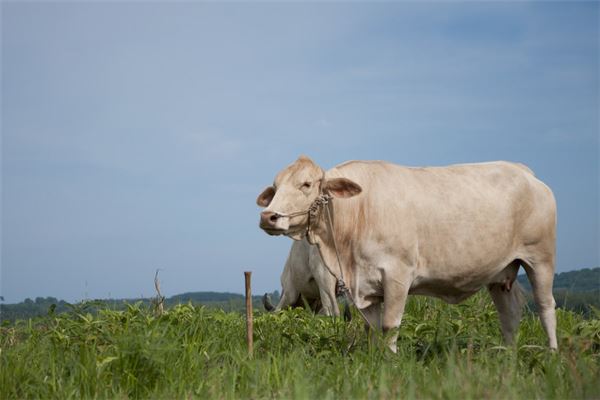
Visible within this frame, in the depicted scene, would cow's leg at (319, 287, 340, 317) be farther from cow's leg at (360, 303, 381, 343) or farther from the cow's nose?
the cow's nose

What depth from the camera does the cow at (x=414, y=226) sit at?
6570mm

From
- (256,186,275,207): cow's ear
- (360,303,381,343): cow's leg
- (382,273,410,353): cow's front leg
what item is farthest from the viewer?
(360,303,381,343): cow's leg

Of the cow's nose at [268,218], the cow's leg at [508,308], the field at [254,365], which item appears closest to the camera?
the field at [254,365]

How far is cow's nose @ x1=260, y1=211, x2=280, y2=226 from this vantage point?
6074mm

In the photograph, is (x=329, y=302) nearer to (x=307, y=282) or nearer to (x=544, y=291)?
(x=307, y=282)

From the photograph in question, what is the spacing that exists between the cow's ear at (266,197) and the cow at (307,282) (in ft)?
10.7

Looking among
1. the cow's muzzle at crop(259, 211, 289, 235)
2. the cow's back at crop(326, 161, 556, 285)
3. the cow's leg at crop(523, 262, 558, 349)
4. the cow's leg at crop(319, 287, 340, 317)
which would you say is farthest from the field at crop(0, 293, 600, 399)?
the cow's leg at crop(319, 287, 340, 317)

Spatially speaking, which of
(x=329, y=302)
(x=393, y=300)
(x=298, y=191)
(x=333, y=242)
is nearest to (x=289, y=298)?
(x=329, y=302)

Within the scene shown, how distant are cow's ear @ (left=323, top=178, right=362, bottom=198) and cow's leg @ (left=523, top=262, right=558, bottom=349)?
2476mm

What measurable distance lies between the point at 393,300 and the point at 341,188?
3.74ft

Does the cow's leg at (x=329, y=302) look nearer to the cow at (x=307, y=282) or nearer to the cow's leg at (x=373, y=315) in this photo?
the cow at (x=307, y=282)

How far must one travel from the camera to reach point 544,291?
7875 mm

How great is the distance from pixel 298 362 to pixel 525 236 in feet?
10.9

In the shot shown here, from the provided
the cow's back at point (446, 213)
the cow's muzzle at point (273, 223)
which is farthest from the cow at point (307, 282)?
the cow's muzzle at point (273, 223)
